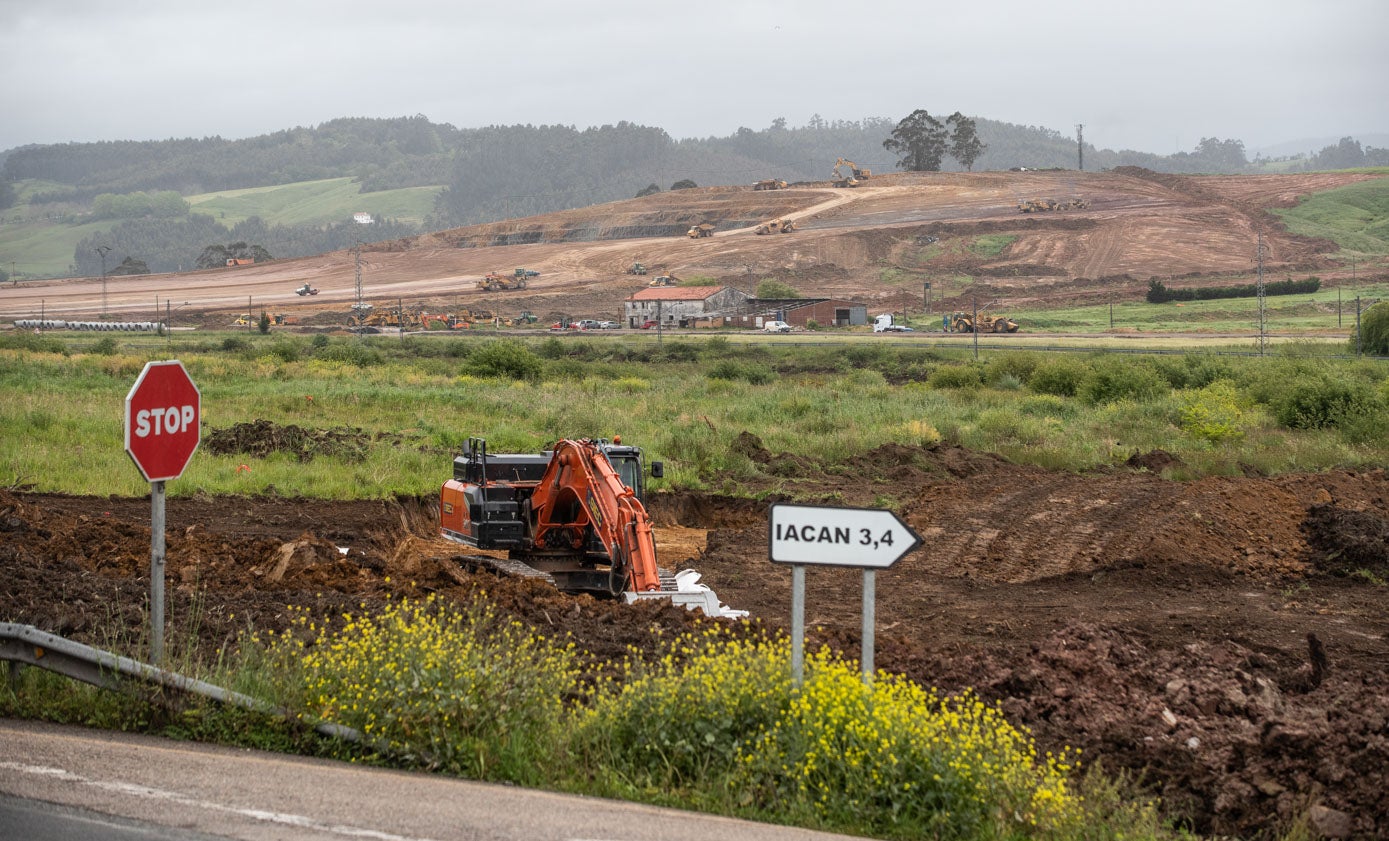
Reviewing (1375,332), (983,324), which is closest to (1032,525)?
(1375,332)

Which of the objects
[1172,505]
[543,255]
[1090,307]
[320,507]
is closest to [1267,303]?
[1090,307]

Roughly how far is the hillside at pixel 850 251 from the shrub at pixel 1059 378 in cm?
5663

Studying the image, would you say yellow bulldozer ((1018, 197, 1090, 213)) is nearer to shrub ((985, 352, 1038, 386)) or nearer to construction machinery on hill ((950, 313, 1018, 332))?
construction machinery on hill ((950, 313, 1018, 332))

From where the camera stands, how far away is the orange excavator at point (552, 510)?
1547 centimetres

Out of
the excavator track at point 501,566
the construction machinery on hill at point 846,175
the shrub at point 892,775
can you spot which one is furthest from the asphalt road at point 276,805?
the construction machinery on hill at point 846,175

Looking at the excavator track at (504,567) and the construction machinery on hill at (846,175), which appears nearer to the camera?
the excavator track at (504,567)

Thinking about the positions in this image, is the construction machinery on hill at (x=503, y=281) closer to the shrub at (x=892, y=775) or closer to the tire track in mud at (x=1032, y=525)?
the tire track in mud at (x=1032, y=525)

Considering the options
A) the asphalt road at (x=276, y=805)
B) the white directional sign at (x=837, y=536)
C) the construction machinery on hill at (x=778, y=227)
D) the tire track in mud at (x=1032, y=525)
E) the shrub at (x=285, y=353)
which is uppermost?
the construction machinery on hill at (x=778, y=227)

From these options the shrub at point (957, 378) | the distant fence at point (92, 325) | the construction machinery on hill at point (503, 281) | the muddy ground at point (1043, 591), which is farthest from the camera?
the construction machinery on hill at point (503, 281)

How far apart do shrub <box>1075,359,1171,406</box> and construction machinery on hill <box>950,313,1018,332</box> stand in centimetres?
3727

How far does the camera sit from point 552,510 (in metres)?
17.4

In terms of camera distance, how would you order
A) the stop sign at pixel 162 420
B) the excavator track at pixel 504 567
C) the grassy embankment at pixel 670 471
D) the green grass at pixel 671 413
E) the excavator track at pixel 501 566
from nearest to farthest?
the grassy embankment at pixel 670 471 → the stop sign at pixel 162 420 → the excavator track at pixel 504 567 → the excavator track at pixel 501 566 → the green grass at pixel 671 413

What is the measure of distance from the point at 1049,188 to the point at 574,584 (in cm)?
13338

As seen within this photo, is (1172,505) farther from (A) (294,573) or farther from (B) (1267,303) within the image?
(B) (1267,303)
